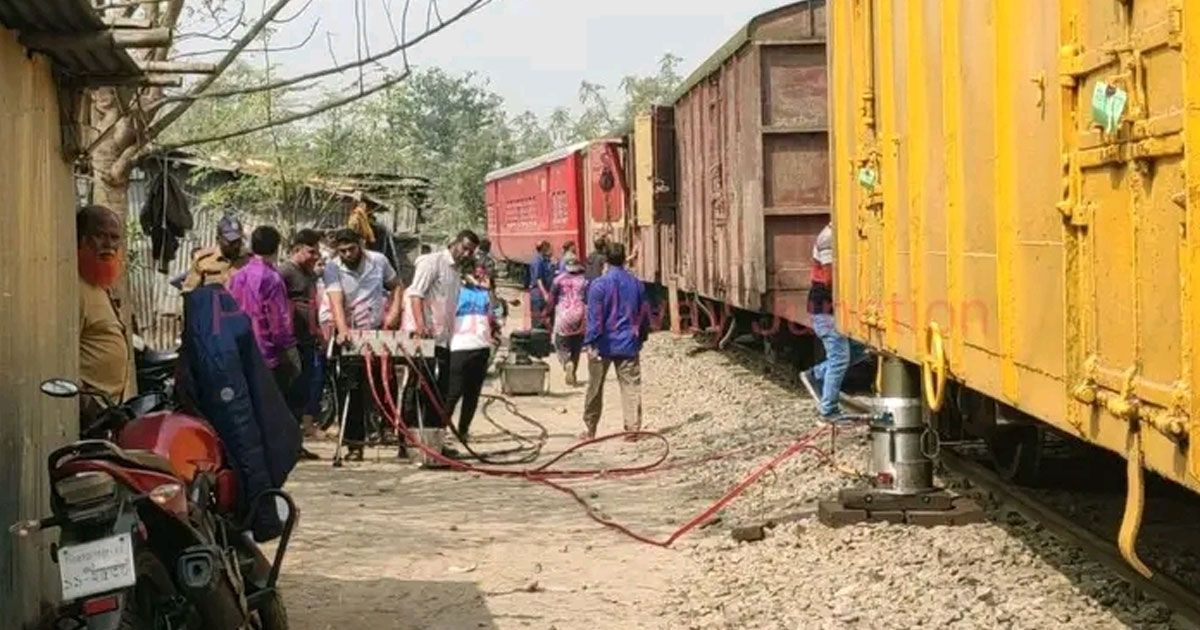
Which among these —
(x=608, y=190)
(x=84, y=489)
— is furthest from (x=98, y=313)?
(x=608, y=190)

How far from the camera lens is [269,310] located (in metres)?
11.3

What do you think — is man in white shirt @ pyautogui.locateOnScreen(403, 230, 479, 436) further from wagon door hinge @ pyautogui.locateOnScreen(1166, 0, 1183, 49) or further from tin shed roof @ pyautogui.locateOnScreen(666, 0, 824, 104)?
wagon door hinge @ pyautogui.locateOnScreen(1166, 0, 1183, 49)

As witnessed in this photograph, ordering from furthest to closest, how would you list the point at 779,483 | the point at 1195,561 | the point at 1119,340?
the point at 779,483, the point at 1195,561, the point at 1119,340

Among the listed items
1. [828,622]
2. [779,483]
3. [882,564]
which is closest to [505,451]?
[779,483]

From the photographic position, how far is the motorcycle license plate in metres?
4.92

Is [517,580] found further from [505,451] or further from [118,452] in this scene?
[505,451]

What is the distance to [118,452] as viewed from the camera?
5379 mm

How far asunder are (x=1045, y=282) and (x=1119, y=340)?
85 cm

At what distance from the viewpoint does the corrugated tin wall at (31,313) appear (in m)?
5.79

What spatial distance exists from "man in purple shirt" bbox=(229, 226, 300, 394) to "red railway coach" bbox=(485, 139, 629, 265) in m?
17.4

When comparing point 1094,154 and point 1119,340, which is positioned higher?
point 1094,154

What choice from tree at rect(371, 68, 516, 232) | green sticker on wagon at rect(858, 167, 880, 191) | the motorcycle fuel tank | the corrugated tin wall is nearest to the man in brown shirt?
the corrugated tin wall

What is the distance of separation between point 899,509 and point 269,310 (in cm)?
437

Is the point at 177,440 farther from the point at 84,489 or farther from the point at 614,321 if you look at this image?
the point at 614,321
